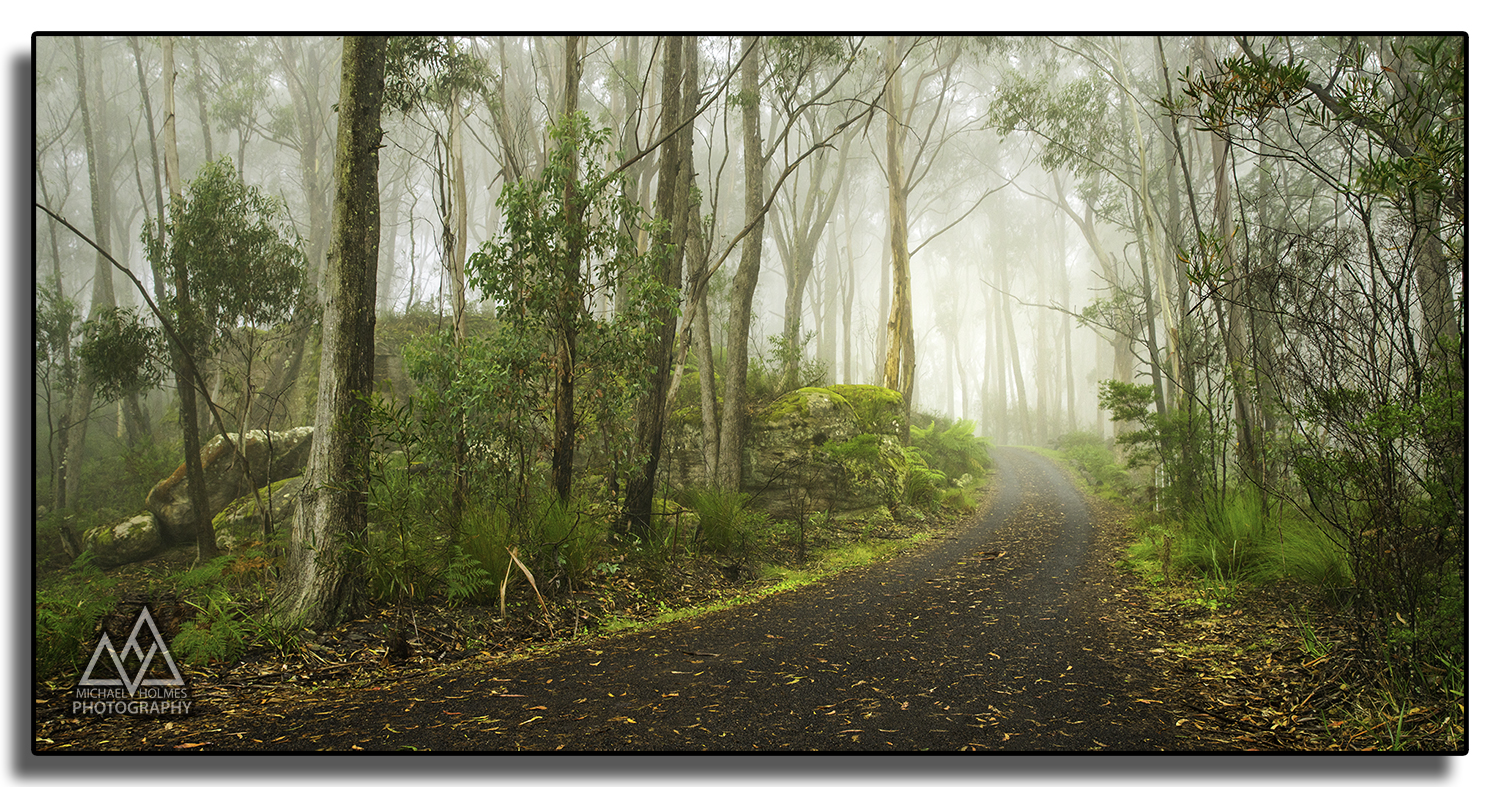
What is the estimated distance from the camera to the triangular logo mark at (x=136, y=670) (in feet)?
9.29

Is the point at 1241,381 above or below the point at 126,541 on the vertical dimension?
above

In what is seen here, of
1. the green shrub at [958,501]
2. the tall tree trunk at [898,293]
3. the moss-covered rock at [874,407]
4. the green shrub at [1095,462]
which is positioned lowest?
the green shrub at [958,501]

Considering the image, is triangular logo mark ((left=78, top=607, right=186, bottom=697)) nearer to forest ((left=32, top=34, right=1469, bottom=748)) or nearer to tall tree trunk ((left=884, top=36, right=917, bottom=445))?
forest ((left=32, top=34, right=1469, bottom=748))

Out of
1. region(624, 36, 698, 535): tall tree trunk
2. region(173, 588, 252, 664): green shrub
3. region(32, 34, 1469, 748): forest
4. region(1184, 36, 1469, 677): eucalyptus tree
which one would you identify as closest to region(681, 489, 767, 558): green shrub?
region(32, 34, 1469, 748): forest

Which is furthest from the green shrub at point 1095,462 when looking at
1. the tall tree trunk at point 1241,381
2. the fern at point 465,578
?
the fern at point 465,578

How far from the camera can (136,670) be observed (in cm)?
298

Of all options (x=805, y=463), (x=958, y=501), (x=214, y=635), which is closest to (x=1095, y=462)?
(x=958, y=501)

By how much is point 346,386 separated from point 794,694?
3.21m

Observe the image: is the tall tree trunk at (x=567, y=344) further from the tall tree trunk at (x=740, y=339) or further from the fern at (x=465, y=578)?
the tall tree trunk at (x=740, y=339)

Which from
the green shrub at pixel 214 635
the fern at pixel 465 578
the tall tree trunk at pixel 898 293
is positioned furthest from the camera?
the tall tree trunk at pixel 898 293

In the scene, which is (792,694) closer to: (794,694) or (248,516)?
(794,694)

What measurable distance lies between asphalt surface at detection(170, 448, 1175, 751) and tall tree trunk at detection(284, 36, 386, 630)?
99 cm

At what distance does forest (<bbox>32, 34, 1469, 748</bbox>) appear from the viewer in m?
2.88

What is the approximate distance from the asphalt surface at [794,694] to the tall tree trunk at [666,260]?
172 cm
